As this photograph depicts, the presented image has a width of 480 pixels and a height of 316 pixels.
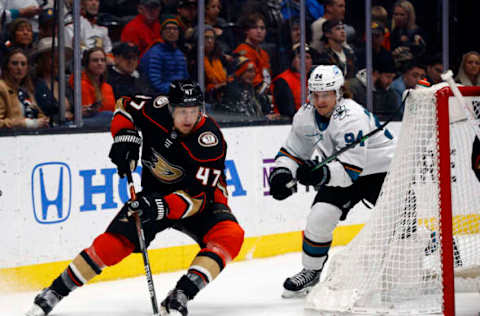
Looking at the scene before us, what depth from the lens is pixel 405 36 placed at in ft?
20.5

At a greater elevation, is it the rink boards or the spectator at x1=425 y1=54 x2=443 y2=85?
the spectator at x1=425 y1=54 x2=443 y2=85

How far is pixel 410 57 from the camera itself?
627 centimetres

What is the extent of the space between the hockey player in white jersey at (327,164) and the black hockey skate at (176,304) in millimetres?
655

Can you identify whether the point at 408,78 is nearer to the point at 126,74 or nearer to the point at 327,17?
the point at 327,17

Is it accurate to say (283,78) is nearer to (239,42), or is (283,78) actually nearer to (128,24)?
(239,42)

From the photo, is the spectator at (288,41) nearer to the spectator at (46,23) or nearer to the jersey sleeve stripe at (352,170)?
the spectator at (46,23)

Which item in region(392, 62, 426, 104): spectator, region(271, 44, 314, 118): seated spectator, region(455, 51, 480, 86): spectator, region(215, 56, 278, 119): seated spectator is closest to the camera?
region(215, 56, 278, 119): seated spectator

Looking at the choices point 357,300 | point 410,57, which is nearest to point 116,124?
point 357,300

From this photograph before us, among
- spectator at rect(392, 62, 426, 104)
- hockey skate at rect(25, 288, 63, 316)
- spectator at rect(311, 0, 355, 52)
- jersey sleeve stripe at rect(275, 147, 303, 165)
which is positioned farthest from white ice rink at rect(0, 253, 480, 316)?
spectator at rect(392, 62, 426, 104)

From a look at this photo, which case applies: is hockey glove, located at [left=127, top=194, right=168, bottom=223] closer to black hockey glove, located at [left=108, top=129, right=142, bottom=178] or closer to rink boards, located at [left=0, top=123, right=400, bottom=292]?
black hockey glove, located at [left=108, top=129, right=142, bottom=178]

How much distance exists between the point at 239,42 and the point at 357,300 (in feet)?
7.62

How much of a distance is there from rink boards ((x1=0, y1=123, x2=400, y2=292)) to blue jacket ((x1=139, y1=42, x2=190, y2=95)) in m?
0.44

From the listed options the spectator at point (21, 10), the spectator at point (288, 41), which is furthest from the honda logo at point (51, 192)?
the spectator at point (288, 41)

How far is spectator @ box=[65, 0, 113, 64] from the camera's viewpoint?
4387 mm
